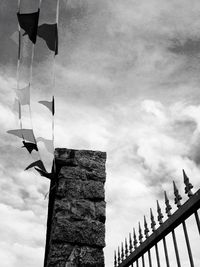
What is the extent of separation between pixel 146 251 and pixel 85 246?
0.51 m

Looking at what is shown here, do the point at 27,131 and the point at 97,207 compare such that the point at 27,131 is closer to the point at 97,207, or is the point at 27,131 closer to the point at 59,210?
the point at 59,210

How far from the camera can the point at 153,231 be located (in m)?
2.23

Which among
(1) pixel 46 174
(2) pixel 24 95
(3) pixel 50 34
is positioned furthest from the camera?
(1) pixel 46 174

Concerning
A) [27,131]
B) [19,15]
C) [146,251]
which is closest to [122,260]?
[146,251]

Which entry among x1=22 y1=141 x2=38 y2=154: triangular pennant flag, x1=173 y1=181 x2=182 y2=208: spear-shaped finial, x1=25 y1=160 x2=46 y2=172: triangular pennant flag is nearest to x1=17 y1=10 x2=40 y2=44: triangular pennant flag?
x1=22 y1=141 x2=38 y2=154: triangular pennant flag

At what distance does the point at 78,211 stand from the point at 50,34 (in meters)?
1.55

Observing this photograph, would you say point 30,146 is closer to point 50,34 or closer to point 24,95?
point 24,95

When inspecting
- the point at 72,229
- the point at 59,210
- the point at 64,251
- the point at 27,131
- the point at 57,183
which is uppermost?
the point at 27,131

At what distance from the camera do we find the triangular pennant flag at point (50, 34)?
1.60 m

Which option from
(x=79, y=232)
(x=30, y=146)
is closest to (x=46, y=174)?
(x=30, y=146)

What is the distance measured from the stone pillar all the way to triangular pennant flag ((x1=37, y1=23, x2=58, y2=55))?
1319 millimetres

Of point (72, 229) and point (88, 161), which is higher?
point (88, 161)

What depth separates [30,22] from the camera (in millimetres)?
1471

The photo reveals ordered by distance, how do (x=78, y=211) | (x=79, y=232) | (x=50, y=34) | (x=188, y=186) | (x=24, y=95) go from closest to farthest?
(x=50, y=34)
(x=188, y=186)
(x=24, y=95)
(x=79, y=232)
(x=78, y=211)
